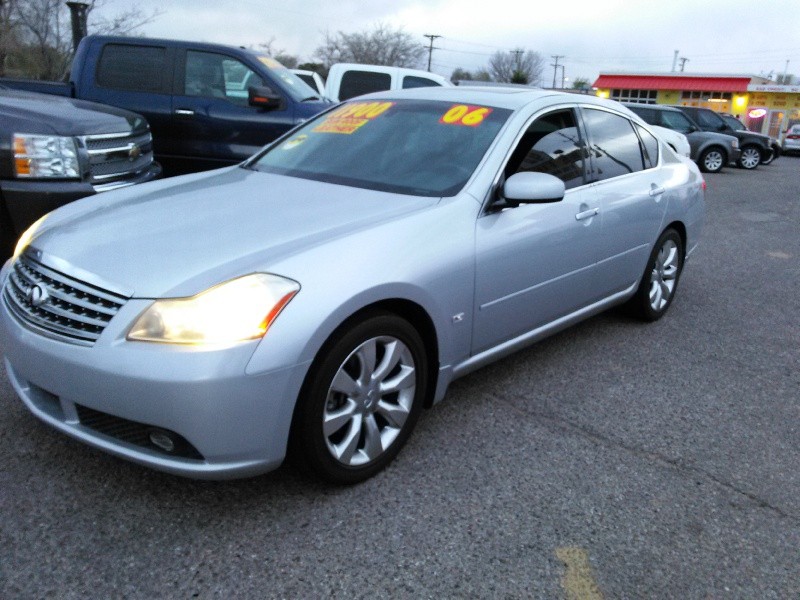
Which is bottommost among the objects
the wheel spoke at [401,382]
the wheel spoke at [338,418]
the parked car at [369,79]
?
the wheel spoke at [338,418]

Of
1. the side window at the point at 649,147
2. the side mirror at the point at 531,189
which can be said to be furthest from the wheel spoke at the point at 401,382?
the side window at the point at 649,147

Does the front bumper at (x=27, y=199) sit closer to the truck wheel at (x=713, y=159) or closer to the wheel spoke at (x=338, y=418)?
the wheel spoke at (x=338, y=418)

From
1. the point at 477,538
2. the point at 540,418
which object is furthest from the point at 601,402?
the point at 477,538

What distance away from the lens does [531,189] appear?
10.4 ft

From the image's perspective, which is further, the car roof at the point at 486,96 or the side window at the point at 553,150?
the car roof at the point at 486,96

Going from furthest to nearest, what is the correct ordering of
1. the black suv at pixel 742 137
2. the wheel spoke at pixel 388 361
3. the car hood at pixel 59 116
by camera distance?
the black suv at pixel 742 137
the car hood at pixel 59 116
the wheel spoke at pixel 388 361

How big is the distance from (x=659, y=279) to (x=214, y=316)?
353 centimetres

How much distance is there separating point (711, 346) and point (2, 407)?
409 cm

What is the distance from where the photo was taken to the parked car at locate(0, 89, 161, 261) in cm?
445

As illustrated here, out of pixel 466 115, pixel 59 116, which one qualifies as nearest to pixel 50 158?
pixel 59 116

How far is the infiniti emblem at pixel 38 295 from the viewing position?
2.55 metres

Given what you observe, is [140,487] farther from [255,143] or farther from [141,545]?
[255,143]

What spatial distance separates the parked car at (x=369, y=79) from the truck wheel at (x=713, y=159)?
8950 millimetres

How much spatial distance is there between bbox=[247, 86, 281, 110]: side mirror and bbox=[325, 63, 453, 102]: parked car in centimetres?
465
